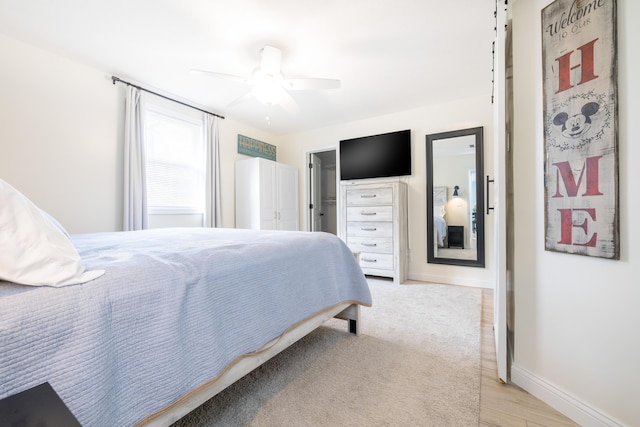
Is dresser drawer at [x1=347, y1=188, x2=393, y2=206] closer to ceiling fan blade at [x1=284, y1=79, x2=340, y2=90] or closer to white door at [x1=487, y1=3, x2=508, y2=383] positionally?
ceiling fan blade at [x1=284, y1=79, x2=340, y2=90]

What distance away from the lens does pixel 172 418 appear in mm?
906

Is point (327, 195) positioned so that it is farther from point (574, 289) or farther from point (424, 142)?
point (574, 289)

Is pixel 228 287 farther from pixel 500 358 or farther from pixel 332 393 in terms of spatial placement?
pixel 500 358

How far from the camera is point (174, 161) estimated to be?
360cm

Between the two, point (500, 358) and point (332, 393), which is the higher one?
point (500, 358)

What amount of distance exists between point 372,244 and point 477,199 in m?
1.46

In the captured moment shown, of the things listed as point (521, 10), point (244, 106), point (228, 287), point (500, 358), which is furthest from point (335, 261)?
point (244, 106)

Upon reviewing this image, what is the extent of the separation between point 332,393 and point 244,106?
3618 millimetres

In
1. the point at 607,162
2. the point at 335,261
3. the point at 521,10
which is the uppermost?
the point at 521,10

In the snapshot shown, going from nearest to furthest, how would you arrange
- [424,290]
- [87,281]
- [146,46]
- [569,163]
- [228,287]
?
[87,281]
[228,287]
[569,163]
[146,46]
[424,290]

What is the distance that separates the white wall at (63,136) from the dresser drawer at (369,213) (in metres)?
2.85

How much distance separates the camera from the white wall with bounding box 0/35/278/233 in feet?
7.74

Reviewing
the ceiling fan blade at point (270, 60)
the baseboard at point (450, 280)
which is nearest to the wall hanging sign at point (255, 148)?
the ceiling fan blade at point (270, 60)

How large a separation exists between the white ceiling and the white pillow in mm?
1963
